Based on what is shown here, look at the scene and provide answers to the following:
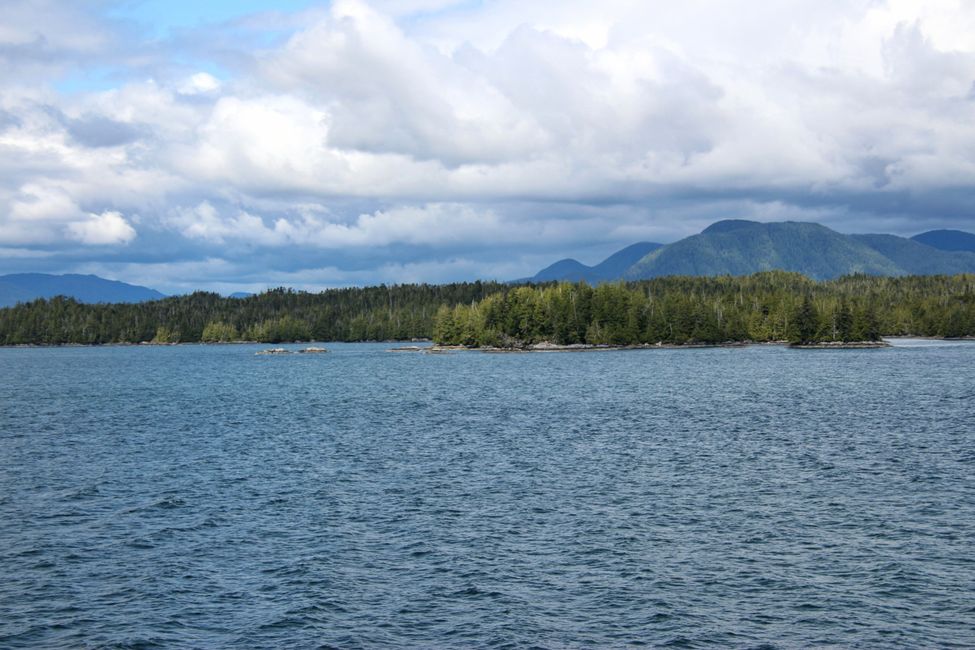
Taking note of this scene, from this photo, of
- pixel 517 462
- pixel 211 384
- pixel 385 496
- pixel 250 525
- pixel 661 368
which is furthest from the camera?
pixel 661 368

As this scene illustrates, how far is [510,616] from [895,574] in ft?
51.8

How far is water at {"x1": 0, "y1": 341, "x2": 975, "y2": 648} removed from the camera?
2992cm

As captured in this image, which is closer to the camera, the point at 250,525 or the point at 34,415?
the point at 250,525

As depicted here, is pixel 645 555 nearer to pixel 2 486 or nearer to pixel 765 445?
pixel 765 445

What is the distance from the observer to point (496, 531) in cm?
4197

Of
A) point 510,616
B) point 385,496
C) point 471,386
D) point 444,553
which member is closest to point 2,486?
point 385,496

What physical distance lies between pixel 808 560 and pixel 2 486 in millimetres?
47867

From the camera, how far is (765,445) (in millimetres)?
68188

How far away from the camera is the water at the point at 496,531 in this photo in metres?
29.9

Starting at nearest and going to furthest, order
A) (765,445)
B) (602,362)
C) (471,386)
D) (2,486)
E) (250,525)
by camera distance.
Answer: (250,525)
(2,486)
(765,445)
(471,386)
(602,362)

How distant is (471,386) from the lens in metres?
136

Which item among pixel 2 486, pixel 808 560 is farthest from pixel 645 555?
pixel 2 486

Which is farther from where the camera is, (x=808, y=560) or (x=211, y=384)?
(x=211, y=384)

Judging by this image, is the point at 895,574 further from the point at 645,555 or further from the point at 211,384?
the point at 211,384
